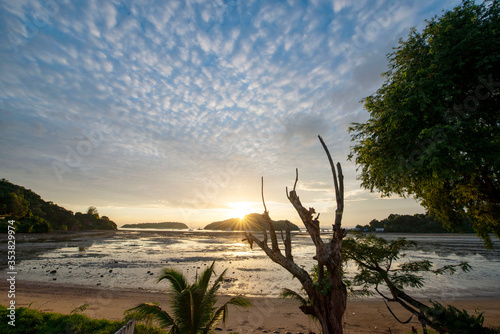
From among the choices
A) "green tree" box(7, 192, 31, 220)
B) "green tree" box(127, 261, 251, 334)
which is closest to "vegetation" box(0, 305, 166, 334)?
"green tree" box(127, 261, 251, 334)

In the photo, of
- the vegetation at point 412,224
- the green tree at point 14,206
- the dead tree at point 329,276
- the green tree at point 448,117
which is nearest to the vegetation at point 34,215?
the green tree at point 14,206

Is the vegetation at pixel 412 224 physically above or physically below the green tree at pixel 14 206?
below

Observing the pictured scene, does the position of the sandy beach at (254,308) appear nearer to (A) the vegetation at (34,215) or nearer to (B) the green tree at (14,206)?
(A) the vegetation at (34,215)

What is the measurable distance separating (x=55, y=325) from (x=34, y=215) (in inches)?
3863

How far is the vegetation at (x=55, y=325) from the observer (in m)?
7.41

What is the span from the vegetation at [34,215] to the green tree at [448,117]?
179 ft

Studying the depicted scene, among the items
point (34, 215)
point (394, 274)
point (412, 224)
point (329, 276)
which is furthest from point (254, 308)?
point (412, 224)

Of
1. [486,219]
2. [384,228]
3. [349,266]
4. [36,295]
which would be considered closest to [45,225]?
[36,295]

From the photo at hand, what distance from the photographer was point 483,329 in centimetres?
649

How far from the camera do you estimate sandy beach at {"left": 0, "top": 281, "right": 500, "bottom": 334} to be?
11.4m

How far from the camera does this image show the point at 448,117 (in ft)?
29.3

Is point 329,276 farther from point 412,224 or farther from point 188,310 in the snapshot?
point 412,224

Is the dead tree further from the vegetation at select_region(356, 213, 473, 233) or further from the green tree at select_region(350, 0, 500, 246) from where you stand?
the vegetation at select_region(356, 213, 473, 233)

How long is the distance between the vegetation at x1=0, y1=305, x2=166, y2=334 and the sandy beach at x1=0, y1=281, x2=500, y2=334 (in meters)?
3.19
